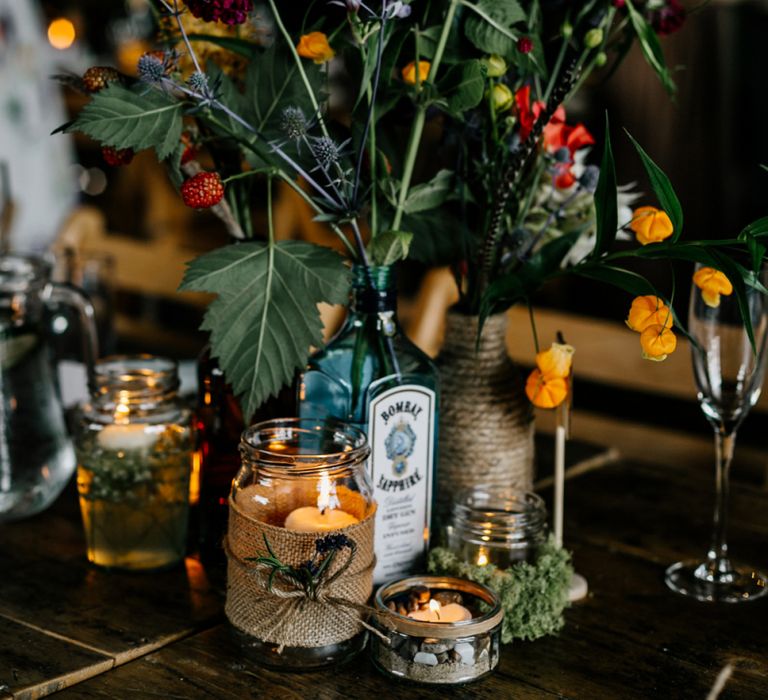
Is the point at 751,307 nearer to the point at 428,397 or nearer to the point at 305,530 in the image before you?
the point at 428,397

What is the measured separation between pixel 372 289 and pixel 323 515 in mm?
184

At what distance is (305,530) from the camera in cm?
70

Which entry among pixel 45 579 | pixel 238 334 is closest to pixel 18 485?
pixel 45 579

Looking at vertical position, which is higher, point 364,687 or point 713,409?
point 713,409

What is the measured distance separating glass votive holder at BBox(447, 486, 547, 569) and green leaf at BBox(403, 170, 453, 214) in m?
0.24

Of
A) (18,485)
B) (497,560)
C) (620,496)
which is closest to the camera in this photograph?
(497,560)

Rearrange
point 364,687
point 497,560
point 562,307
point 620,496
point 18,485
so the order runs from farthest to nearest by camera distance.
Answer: point 562,307, point 620,496, point 18,485, point 497,560, point 364,687

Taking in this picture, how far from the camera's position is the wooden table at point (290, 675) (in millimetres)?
686

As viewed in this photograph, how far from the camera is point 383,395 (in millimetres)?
790

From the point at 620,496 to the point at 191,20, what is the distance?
0.66m

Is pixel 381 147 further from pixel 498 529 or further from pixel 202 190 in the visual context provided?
pixel 498 529

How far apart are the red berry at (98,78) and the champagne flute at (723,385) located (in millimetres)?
492

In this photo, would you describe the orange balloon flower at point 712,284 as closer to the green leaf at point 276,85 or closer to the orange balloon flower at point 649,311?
the orange balloon flower at point 649,311

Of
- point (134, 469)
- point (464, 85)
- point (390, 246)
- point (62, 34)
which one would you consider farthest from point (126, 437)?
point (62, 34)
